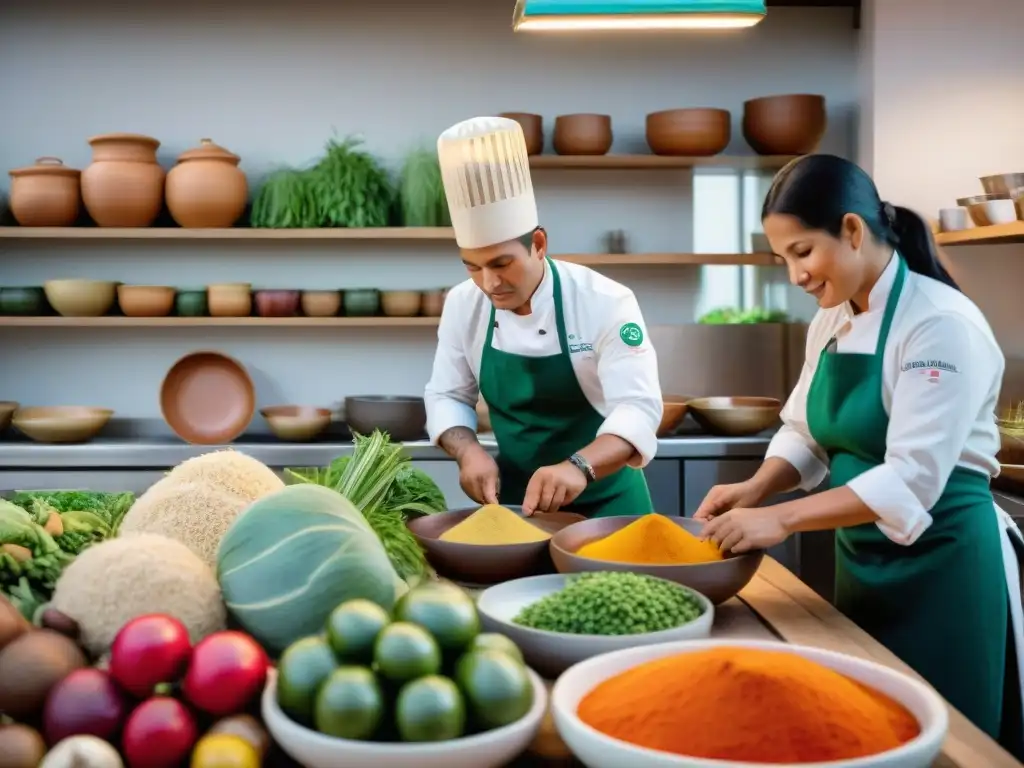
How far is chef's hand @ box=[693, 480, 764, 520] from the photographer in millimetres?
2047

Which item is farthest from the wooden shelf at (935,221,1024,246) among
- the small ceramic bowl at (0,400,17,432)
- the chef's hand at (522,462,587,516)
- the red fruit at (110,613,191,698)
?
the small ceramic bowl at (0,400,17,432)

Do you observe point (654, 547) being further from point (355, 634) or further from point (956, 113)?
point (956, 113)

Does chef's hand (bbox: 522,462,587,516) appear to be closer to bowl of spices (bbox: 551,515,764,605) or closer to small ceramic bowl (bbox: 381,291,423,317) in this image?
bowl of spices (bbox: 551,515,764,605)

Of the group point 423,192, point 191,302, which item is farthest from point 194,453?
point 423,192

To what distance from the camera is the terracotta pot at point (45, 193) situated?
4387mm

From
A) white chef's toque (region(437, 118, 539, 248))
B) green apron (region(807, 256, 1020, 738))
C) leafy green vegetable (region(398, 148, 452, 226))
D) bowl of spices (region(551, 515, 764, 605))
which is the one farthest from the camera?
leafy green vegetable (region(398, 148, 452, 226))

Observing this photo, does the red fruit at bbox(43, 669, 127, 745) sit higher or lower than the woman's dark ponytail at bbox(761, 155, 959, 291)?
lower

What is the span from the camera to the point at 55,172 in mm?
4391

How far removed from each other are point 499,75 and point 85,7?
1.93m

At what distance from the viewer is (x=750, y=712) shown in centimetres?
105

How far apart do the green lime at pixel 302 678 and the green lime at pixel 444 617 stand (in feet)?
0.32

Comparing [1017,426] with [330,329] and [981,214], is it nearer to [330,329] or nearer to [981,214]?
[981,214]

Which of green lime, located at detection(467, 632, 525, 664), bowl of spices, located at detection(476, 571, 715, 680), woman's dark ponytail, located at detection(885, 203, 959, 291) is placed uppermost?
woman's dark ponytail, located at detection(885, 203, 959, 291)

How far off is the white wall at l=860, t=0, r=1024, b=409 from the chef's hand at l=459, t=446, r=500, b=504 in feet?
9.26
